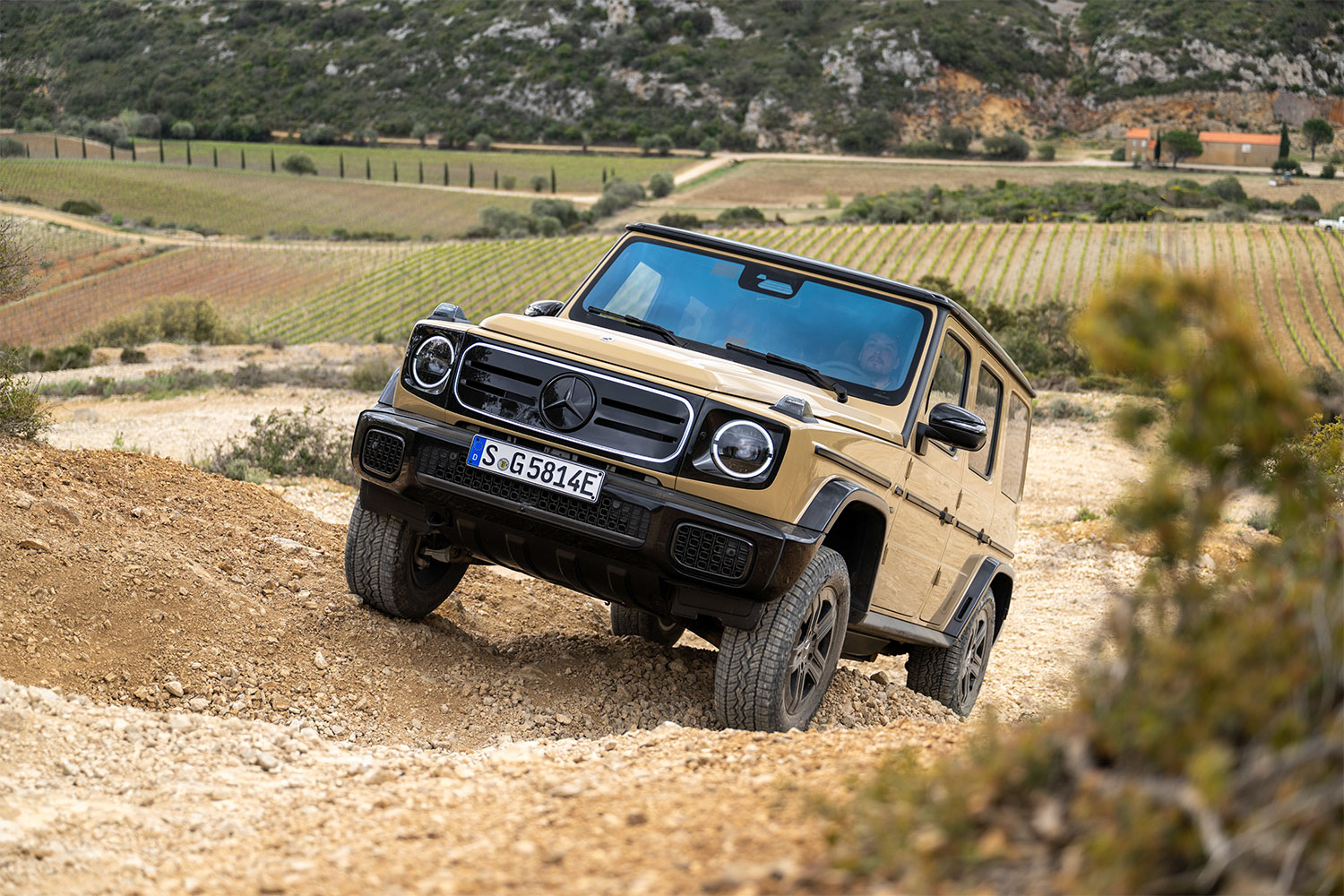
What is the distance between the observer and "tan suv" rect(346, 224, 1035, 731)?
437 centimetres

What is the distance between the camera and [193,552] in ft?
19.7

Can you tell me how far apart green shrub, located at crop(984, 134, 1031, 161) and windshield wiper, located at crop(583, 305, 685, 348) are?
11972 cm

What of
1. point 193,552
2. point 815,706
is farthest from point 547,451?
point 193,552

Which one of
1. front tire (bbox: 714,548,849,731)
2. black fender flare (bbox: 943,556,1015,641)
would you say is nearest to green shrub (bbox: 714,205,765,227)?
black fender flare (bbox: 943,556,1015,641)

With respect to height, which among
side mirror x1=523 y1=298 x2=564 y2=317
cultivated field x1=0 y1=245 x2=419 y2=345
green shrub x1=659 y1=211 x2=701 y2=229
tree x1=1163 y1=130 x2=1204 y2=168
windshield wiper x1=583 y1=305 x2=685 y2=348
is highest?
windshield wiper x1=583 y1=305 x2=685 y2=348

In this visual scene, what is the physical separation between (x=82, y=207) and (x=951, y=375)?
7313 cm

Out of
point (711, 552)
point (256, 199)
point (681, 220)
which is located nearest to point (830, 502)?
point (711, 552)

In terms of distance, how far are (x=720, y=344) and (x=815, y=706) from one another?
1.76 m

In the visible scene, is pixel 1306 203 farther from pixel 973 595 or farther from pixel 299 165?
pixel 973 595

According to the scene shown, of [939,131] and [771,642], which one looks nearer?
[771,642]

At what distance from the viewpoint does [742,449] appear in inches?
171

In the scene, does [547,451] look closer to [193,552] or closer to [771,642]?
[771,642]

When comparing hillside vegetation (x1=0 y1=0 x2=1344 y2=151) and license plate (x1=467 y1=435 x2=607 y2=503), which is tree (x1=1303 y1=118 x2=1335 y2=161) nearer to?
hillside vegetation (x1=0 y1=0 x2=1344 y2=151)

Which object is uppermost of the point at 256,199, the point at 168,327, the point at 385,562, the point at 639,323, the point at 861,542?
the point at 639,323
